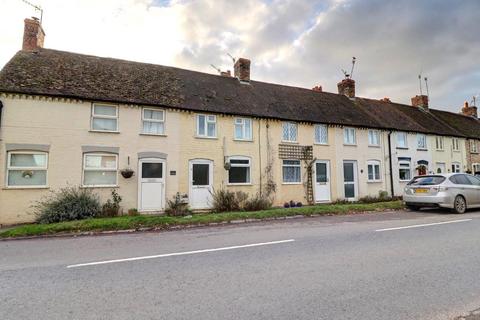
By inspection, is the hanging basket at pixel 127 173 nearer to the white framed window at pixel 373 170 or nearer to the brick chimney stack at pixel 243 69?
the brick chimney stack at pixel 243 69

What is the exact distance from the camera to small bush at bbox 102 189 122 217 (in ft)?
39.4

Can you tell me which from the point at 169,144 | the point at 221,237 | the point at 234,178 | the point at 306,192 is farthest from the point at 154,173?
the point at 306,192

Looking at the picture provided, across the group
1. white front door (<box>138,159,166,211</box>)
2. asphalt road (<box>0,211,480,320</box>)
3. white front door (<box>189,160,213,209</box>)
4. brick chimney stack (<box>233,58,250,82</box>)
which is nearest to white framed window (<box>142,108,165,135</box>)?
white front door (<box>138,159,166,211</box>)

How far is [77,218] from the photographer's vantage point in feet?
36.1

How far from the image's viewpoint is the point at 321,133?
18.1 m

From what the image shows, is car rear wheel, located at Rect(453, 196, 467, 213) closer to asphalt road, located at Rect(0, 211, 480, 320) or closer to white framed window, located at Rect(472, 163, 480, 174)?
asphalt road, located at Rect(0, 211, 480, 320)

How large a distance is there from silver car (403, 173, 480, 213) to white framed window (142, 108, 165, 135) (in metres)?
12.5

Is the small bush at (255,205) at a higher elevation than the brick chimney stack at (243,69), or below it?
below

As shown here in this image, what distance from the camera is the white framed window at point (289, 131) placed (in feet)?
55.9

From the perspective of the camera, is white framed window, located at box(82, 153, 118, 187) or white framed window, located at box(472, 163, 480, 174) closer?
white framed window, located at box(82, 153, 118, 187)

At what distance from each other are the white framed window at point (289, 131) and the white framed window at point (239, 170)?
2.97 meters

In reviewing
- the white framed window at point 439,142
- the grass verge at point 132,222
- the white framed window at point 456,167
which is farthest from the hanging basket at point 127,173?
the white framed window at point 456,167

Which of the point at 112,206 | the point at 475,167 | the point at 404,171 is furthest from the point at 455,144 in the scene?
the point at 112,206

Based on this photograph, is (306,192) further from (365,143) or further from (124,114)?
(124,114)
